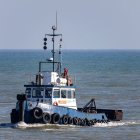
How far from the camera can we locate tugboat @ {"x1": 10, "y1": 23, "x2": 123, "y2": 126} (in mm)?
60875

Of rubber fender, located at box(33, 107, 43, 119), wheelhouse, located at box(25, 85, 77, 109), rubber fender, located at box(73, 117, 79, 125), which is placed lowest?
rubber fender, located at box(73, 117, 79, 125)

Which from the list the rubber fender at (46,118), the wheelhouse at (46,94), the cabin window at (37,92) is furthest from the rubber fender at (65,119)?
the cabin window at (37,92)

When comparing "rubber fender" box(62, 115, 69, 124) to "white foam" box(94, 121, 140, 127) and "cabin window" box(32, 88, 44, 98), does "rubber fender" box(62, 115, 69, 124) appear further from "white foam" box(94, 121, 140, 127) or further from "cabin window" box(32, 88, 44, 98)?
"white foam" box(94, 121, 140, 127)

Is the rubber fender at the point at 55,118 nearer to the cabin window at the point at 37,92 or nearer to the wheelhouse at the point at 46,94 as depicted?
the wheelhouse at the point at 46,94

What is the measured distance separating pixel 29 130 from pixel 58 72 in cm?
641

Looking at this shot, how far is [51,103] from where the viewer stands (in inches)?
2467

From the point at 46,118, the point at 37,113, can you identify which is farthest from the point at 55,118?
the point at 37,113

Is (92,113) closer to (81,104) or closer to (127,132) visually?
(127,132)

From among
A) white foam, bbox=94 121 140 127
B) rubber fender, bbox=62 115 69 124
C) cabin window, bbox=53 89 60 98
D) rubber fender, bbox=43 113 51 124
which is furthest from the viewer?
white foam, bbox=94 121 140 127

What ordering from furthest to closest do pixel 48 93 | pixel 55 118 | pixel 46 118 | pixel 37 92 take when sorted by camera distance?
1. pixel 37 92
2. pixel 48 93
3. pixel 55 118
4. pixel 46 118

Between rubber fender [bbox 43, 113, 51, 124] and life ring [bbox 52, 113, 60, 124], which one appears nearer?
rubber fender [bbox 43, 113, 51, 124]

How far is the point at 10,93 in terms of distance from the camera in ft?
308

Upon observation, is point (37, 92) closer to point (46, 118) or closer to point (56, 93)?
point (56, 93)

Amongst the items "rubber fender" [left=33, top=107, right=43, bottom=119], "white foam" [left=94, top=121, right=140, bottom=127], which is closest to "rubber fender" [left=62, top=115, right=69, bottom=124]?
"rubber fender" [left=33, top=107, right=43, bottom=119]
